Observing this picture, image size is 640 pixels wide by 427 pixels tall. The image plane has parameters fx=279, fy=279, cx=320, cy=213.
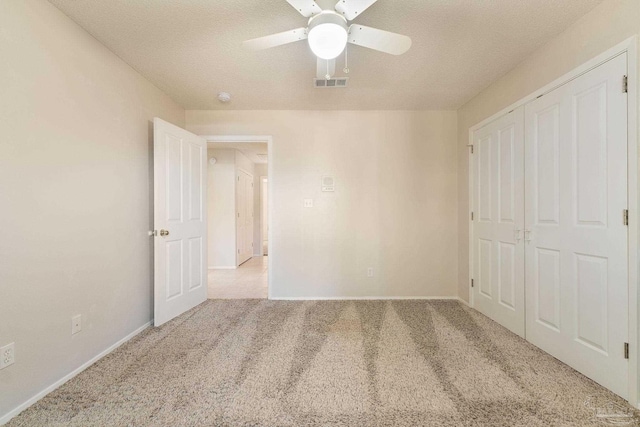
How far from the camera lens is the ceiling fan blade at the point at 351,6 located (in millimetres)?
1389

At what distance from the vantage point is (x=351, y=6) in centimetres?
142

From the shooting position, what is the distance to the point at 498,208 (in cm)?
272

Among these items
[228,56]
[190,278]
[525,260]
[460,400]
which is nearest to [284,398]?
[460,400]

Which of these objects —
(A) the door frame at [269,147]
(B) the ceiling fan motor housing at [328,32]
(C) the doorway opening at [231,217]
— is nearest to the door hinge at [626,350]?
(B) the ceiling fan motor housing at [328,32]

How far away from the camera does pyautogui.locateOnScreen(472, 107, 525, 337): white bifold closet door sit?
7.98ft

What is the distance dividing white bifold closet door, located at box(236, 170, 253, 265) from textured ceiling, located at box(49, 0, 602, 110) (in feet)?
9.58

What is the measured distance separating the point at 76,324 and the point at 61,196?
2.88 feet

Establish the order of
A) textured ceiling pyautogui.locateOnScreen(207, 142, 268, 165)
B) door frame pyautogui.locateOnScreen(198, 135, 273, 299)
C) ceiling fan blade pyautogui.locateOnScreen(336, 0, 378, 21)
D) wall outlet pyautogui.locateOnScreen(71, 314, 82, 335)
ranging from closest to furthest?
ceiling fan blade pyautogui.locateOnScreen(336, 0, 378, 21), wall outlet pyautogui.locateOnScreen(71, 314, 82, 335), door frame pyautogui.locateOnScreen(198, 135, 273, 299), textured ceiling pyautogui.locateOnScreen(207, 142, 268, 165)

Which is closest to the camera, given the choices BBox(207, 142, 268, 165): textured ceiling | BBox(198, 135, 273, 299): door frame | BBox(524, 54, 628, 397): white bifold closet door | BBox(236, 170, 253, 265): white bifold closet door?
BBox(524, 54, 628, 397): white bifold closet door

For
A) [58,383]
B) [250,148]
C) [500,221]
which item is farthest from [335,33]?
[250,148]

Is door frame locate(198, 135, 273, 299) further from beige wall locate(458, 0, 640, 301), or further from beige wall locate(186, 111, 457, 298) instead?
beige wall locate(458, 0, 640, 301)

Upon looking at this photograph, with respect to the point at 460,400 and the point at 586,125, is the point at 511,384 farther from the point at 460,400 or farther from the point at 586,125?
the point at 586,125

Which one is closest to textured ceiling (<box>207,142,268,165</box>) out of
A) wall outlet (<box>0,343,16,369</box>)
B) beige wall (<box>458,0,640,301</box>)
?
beige wall (<box>458,0,640,301</box>)

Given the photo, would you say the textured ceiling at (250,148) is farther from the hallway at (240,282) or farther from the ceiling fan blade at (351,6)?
the ceiling fan blade at (351,6)
